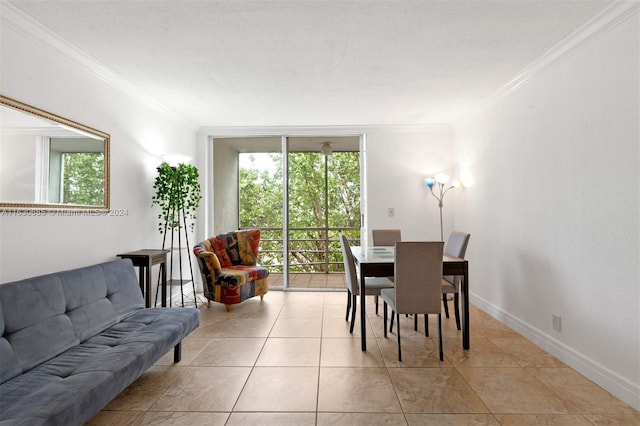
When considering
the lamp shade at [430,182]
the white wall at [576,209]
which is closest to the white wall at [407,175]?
the lamp shade at [430,182]

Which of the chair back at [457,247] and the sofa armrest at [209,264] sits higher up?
the chair back at [457,247]

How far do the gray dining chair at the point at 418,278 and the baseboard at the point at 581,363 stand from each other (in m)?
0.93

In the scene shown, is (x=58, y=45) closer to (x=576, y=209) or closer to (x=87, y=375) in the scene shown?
(x=87, y=375)

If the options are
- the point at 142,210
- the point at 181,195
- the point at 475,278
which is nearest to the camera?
the point at 142,210

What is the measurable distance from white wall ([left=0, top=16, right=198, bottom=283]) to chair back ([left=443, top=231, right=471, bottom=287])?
327 centimetres

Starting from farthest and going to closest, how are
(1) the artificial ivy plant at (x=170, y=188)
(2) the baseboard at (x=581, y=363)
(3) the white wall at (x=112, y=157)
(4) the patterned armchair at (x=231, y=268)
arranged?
(4) the patterned armchair at (x=231, y=268) < (1) the artificial ivy plant at (x=170, y=188) < (3) the white wall at (x=112, y=157) < (2) the baseboard at (x=581, y=363)

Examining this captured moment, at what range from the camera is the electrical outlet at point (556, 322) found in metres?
2.67

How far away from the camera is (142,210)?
361 centimetres

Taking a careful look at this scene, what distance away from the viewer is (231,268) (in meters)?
4.47

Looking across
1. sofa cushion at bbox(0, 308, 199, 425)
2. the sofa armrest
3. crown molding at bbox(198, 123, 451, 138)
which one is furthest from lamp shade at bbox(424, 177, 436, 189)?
sofa cushion at bbox(0, 308, 199, 425)

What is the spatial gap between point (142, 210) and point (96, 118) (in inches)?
41.8

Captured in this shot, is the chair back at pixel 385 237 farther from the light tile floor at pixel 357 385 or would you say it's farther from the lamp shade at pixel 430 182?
the light tile floor at pixel 357 385

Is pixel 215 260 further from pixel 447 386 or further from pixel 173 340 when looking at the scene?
pixel 447 386

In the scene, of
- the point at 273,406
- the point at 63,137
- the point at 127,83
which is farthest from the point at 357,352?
the point at 127,83
